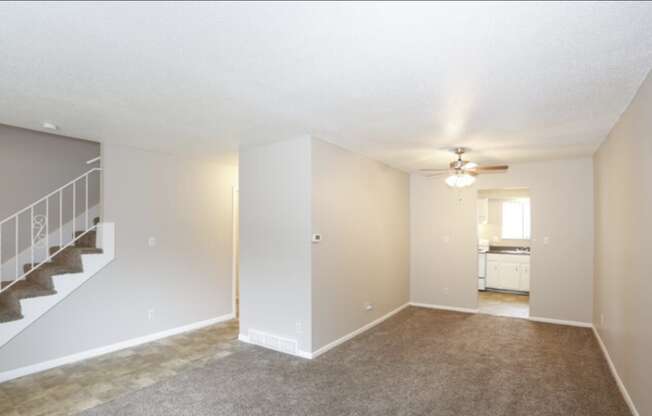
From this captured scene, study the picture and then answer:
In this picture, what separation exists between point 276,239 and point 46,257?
2.92 meters

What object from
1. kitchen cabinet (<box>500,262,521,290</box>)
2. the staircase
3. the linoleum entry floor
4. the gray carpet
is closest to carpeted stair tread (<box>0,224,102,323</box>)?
the staircase

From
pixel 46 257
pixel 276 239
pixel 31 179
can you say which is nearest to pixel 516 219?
pixel 276 239

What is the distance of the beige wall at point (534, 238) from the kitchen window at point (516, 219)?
274 centimetres

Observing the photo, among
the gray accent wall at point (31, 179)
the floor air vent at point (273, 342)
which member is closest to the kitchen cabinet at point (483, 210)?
the floor air vent at point (273, 342)

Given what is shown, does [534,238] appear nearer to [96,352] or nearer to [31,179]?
[96,352]

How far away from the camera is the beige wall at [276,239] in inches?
164

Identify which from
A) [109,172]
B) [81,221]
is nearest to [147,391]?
[109,172]

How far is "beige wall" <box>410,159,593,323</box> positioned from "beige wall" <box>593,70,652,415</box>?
113 centimetres

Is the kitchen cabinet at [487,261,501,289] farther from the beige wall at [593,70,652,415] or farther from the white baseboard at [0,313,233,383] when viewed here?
the white baseboard at [0,313,233,383]

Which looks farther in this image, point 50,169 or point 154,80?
point 50,169

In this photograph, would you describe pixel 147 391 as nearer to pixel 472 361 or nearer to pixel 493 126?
pixel 472 361

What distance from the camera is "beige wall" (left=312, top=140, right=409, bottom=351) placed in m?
4.27

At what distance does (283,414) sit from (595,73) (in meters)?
3.34

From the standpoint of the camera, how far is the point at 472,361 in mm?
4055
